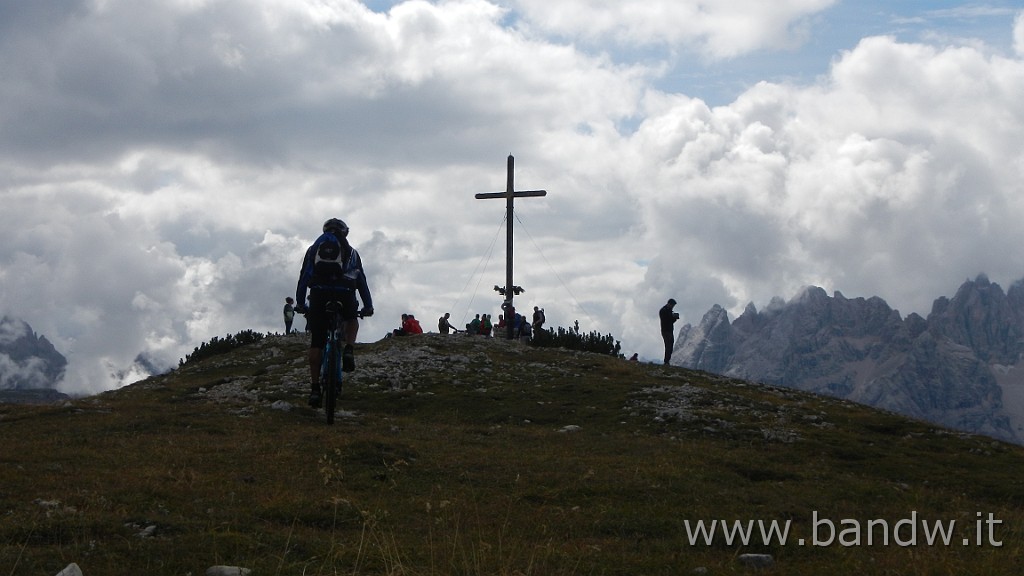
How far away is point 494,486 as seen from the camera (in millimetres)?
9875

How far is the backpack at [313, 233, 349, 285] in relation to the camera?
13.8 metres

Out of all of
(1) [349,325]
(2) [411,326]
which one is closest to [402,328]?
(2) [411,326]

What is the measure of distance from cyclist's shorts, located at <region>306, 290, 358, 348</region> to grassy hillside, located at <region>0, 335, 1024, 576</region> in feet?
4.43

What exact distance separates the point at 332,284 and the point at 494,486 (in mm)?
5113

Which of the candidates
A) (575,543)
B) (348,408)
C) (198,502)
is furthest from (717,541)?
(348,408)

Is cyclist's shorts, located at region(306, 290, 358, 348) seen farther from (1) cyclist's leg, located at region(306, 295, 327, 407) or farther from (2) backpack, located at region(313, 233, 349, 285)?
(2) backpack, located at region(313, 233, 349, 285)

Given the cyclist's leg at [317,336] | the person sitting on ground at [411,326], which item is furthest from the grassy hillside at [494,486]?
the person sitting on ground at [411,326]

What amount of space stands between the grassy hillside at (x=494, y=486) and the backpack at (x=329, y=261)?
217 cm

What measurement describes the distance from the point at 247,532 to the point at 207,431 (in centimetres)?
680

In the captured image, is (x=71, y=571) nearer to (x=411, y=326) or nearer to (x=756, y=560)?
(x=756, y=560)

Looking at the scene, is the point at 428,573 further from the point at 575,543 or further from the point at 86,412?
the point at 86,412

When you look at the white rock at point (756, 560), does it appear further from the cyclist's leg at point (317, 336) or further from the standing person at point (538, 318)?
the standing person at point (538, 318)

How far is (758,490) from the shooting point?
10.1m

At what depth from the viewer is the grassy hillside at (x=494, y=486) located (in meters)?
6.55
